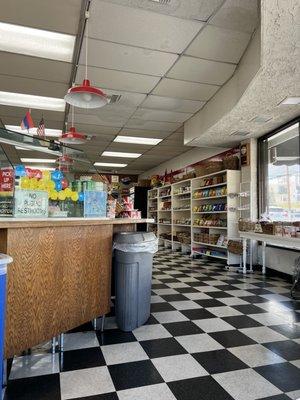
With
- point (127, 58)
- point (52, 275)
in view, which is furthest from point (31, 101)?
point (52, 275)

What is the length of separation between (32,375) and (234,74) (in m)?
4.12

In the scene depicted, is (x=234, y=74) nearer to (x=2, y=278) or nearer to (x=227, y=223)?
(x=227, y=223)

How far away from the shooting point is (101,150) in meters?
9.27

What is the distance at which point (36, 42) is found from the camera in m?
3.50

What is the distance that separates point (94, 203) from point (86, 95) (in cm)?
111

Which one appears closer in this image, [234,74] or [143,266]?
[143,266]

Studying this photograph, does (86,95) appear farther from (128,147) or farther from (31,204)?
(128,147)

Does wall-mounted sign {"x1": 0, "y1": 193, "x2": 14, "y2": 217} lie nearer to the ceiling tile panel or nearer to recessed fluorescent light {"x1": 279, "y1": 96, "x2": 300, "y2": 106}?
recessed fluorescent light {"x1": 279, "y1": 96, "x2": 300, "y2": 106}

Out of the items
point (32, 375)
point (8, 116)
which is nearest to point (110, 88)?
point (8, 116)

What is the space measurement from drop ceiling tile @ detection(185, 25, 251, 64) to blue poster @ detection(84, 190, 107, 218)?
2.10m

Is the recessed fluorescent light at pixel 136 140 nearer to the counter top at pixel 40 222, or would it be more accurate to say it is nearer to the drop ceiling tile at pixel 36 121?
the drop ceiling tile at pixel 36 121

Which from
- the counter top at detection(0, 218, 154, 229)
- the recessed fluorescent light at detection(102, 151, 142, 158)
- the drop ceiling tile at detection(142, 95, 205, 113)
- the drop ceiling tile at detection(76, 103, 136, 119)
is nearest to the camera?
the counter top at detection(0, 218, 154, 229)

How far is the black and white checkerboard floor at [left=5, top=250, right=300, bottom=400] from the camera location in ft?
5.77

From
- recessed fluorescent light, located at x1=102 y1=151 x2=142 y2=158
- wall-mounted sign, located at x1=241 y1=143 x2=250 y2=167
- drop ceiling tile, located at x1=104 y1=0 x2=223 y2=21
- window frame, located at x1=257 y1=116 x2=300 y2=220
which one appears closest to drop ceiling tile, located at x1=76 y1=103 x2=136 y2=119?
wall-mounted sign, located at x1=241 y1=143 x2=250 y2=167
